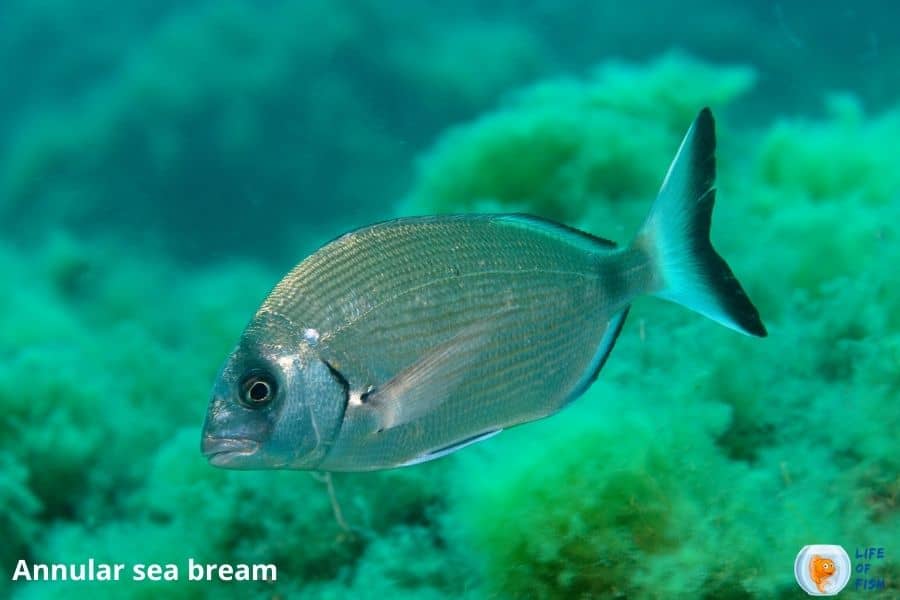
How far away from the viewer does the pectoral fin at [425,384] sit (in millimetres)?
1406

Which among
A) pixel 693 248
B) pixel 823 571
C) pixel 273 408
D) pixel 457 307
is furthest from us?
pixel 823 571

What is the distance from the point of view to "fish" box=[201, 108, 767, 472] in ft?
4.59

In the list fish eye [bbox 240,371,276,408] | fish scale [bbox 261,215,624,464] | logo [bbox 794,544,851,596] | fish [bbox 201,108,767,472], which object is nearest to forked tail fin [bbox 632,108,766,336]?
fish [bbox 201,108,767,472]

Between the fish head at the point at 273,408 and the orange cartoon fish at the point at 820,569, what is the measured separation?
1.53 metres

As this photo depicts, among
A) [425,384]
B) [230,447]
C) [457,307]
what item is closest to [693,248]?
[457,307]

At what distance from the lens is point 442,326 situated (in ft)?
4.86

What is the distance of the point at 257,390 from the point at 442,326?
42cm

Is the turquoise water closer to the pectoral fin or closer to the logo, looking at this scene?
the logo

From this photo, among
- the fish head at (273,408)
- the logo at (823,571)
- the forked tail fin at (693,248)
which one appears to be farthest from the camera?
the logo at (823,571)

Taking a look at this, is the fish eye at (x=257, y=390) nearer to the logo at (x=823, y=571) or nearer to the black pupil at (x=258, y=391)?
the black pupil at (x=258, y=391)

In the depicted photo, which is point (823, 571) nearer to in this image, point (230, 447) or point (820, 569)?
point (820, 569)

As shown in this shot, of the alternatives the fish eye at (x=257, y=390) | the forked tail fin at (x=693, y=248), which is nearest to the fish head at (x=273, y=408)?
the fish eye at (x=257, y=390)

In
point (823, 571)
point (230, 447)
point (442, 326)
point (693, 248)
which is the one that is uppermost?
point (693, 248)

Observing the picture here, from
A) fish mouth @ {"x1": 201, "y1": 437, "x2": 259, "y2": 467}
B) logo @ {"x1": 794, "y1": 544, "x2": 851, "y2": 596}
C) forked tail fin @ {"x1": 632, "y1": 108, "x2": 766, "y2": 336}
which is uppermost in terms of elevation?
forked tail fin @ {"x1": 632, "y1": 108, "x2": 766, "y2": 336}
